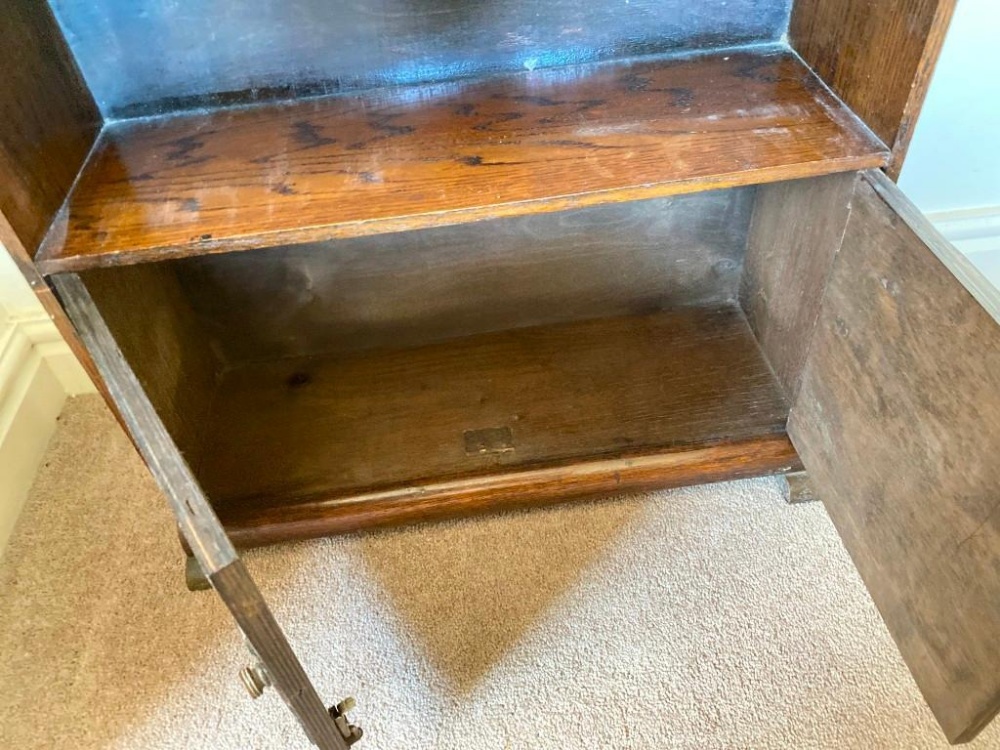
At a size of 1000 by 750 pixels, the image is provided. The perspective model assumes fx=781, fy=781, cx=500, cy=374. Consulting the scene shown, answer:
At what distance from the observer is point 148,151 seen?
2.68ft

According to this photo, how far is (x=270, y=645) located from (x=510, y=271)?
2.15 ft

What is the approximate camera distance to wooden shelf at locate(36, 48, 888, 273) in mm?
712

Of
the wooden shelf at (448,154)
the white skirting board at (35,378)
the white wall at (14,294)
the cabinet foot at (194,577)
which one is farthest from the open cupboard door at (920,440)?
the white wall at (14,294)

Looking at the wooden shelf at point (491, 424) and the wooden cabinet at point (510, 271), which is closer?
the wooden cabinet at point (510, 271)

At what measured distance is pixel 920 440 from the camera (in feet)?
2.21

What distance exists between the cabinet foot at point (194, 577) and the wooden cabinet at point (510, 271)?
0.08m

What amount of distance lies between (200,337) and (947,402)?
91 cm

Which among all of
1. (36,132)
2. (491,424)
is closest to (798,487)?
(491,424)

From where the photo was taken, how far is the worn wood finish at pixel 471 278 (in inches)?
41.3

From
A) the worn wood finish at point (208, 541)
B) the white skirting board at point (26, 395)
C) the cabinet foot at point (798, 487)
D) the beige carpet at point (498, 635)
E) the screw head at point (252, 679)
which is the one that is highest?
the worn wood finish at point (208, 541)

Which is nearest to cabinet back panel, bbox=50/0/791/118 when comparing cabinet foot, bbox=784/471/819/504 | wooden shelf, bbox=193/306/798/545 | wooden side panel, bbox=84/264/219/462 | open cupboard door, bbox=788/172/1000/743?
wooden side panel, bbox=84/264/219/462

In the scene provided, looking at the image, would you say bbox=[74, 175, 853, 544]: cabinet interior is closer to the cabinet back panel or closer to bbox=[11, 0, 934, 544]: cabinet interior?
bbox=[11, 0, 934, 544]: cabinet interior

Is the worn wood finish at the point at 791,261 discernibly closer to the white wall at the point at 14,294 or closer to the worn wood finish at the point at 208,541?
the worn wood finish at the point at 208,541

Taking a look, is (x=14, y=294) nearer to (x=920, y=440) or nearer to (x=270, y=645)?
(x=270, y=645)
